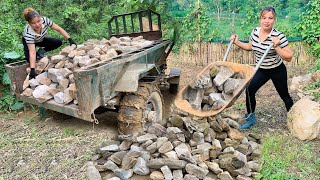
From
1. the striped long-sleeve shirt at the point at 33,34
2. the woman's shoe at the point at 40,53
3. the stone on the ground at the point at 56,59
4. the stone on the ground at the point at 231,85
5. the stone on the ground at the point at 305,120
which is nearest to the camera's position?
the stone on the ground at the point at 231,85

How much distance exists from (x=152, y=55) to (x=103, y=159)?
5.83 feet

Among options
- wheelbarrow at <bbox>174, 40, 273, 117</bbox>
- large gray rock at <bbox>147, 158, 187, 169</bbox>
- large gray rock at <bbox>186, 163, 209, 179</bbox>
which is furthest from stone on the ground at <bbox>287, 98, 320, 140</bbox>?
large gray rock at <bbox>147, 158, 187, 169</bbox>

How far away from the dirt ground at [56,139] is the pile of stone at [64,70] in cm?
63

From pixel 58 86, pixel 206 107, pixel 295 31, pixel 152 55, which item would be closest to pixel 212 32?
pixel 295 31

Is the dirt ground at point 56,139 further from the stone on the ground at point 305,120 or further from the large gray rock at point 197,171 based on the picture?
the large gray rock at point 197,171

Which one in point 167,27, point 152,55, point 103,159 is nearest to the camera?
point 103,159

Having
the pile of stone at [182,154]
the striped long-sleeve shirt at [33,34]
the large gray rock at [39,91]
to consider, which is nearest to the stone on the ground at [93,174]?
the pile of stone at [182,154]

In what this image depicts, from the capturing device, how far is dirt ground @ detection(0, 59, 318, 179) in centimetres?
367

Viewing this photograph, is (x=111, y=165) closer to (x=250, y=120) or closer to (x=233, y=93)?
(x=233, y=93)

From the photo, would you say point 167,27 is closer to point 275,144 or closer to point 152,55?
point 152,55

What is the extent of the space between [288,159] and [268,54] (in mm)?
1404

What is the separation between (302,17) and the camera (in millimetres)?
7945

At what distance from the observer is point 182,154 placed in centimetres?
361

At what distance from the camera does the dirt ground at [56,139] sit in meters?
3.67
